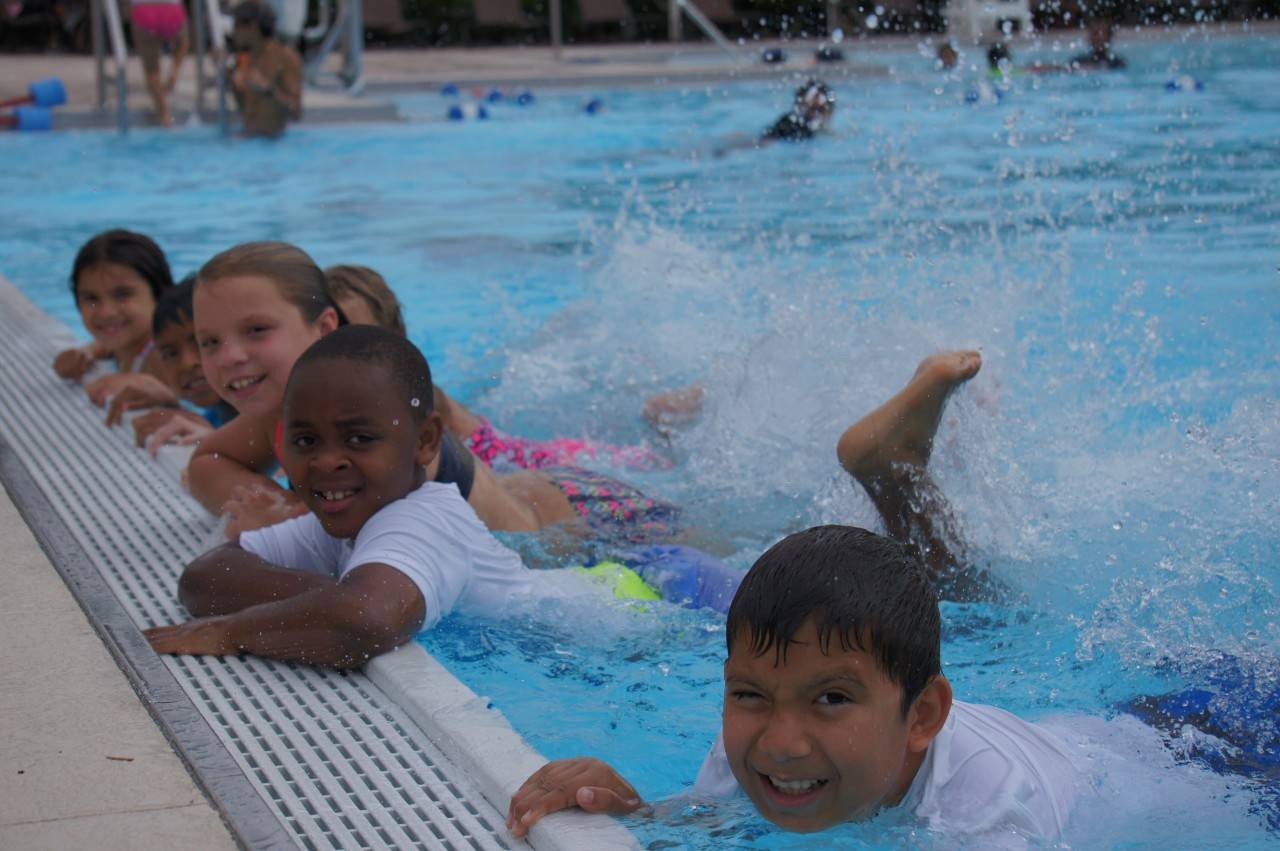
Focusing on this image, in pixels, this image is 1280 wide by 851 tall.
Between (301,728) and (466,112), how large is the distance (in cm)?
1411

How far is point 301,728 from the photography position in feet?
9.09

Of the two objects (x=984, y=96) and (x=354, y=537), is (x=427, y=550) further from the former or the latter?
(x=984, y=96)

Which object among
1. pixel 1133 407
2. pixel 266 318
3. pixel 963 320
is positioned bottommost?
pixel 1133 407

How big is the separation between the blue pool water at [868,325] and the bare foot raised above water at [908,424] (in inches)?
16.3

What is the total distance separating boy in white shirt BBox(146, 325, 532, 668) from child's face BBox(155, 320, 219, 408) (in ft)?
5.83

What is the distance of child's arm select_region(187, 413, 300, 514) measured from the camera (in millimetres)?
4047

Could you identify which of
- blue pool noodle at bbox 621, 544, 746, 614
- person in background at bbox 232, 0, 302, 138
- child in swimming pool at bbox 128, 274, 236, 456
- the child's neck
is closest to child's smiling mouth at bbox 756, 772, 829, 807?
blue pool noodle at bbox 621, 544, 746, 614

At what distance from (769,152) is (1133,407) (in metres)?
7.61

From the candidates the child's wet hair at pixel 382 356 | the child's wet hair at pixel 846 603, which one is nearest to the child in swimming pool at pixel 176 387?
the child's wet hair at pixel 382 356

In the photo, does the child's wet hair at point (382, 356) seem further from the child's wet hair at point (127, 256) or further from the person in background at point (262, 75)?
the person in background at point (262, 75)

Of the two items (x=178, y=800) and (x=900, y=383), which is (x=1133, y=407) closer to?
(x=900, y=383)

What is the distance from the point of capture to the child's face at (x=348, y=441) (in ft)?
10.2

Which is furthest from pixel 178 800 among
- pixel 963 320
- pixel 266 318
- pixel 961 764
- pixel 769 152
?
pixel 769 152

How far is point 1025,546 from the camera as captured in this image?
4.02m
